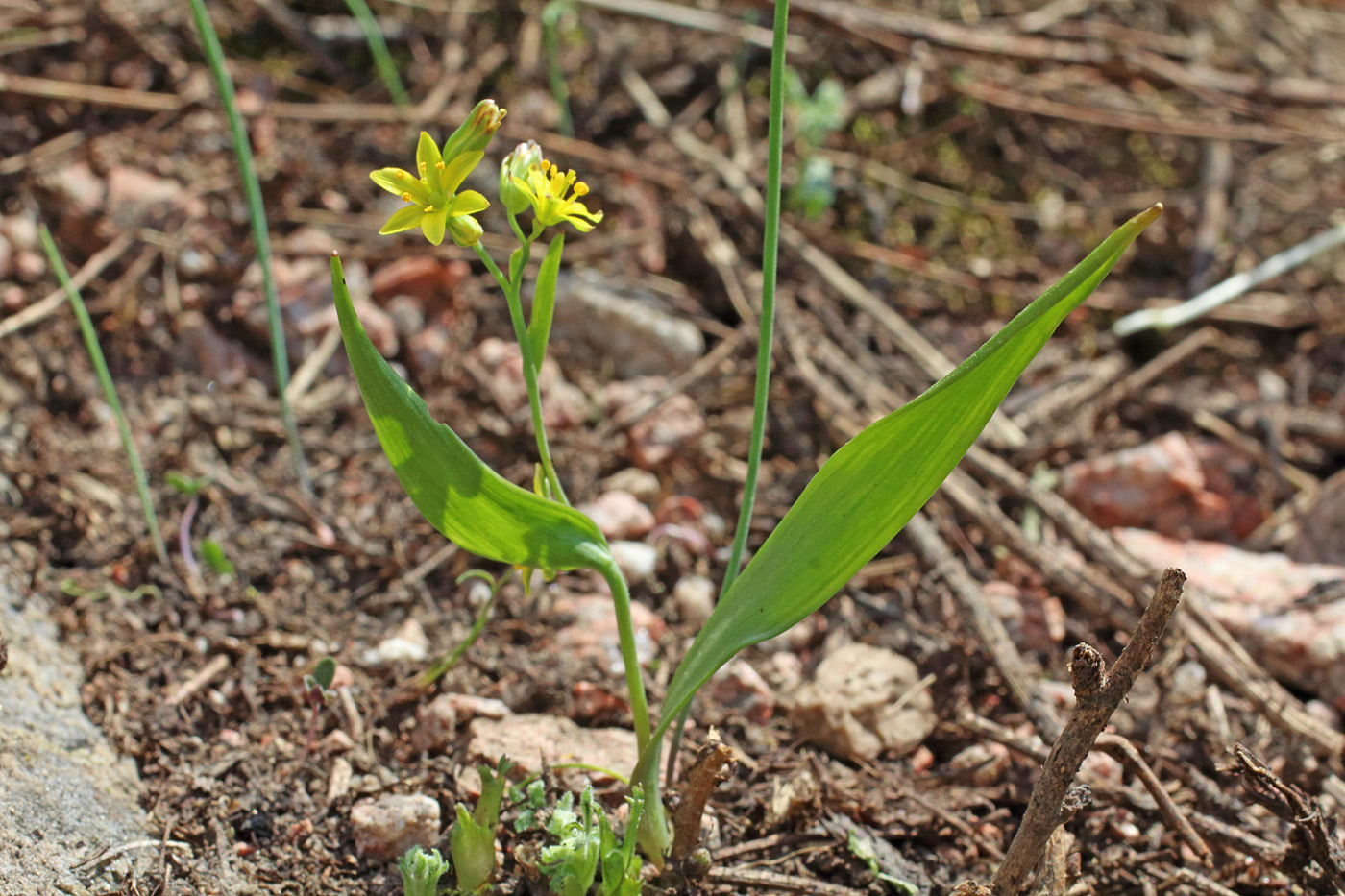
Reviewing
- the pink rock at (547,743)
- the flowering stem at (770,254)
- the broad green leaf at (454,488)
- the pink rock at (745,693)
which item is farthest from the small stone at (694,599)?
the broad green leaf at (454,488)

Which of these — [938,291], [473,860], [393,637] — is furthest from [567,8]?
[473,860]

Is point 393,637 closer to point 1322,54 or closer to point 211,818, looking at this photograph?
point 211,818

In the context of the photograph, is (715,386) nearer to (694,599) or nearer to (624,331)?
(624,331)

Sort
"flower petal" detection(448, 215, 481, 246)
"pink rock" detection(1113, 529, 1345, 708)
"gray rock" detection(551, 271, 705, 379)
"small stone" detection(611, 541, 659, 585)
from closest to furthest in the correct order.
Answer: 1. "flower petal" detection(448, 215, 481, 246)
2. "pink rock" detection(1113, 529, 1345, 708)
3. "small stone" detection(611, 541, 659, 585)
4. "gray rock" detection(551, 271, 705, 379)

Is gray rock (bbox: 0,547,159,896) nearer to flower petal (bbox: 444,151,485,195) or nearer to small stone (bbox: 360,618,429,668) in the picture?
small stone (bbox: 360,618,429,668)

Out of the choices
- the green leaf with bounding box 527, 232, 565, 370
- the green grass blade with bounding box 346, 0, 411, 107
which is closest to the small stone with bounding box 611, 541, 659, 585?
the green leaf with bounding box 527, 232, 565, 370

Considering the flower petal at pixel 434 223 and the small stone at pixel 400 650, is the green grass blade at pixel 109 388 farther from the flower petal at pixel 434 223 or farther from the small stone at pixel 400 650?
the flower petal at pixel 434 223

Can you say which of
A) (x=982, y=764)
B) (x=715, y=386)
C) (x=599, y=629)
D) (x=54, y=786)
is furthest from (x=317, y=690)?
(x=715, y=386)
